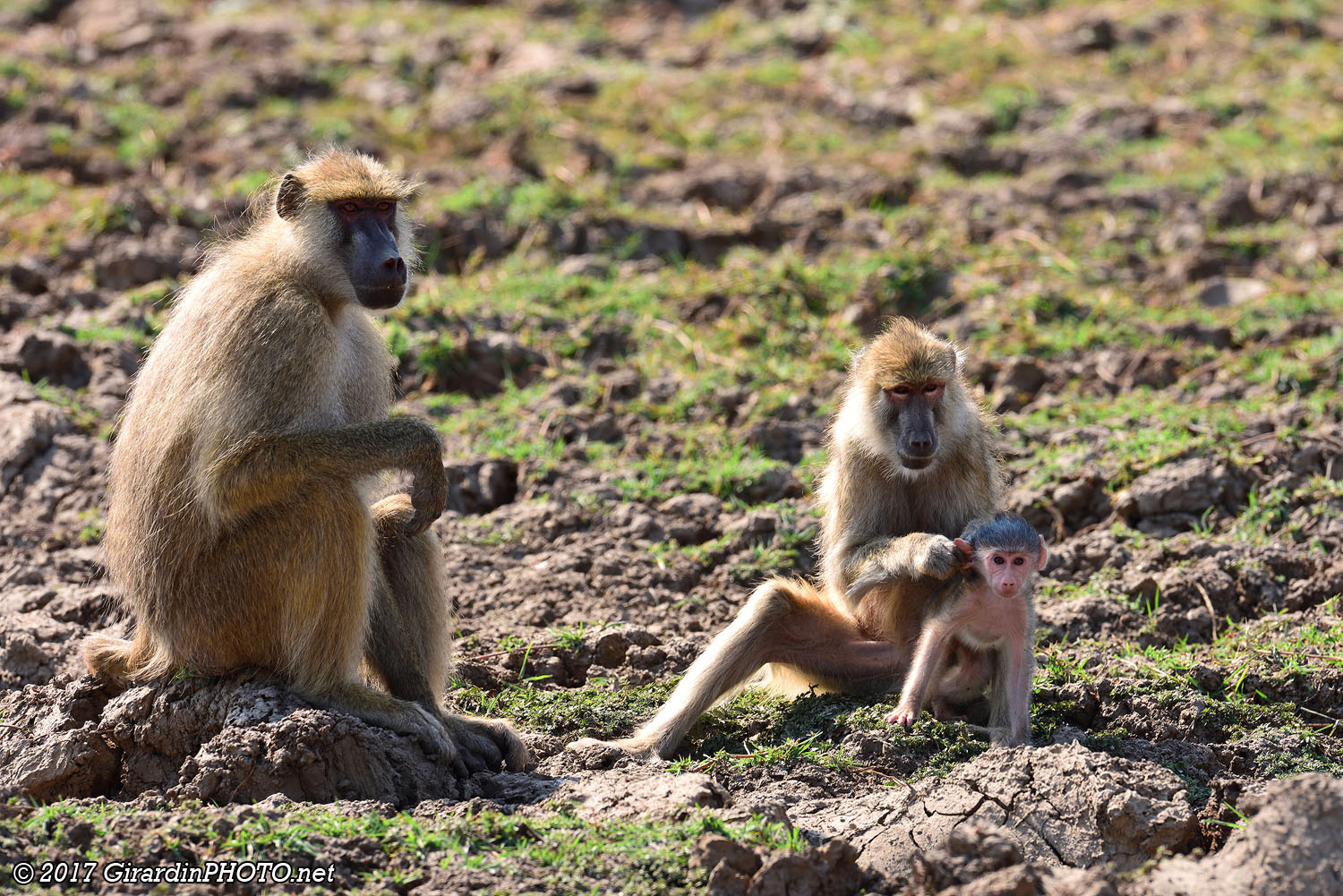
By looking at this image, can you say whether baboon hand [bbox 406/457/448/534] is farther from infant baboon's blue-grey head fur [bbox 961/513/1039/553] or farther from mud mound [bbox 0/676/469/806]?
infant baboon's blue-grey head fur [bbox 961/513/1039/553]

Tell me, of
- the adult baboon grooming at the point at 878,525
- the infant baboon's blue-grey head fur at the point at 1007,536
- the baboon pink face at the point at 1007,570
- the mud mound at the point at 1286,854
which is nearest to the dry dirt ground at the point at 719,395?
the mud mound at the point at 1286,854

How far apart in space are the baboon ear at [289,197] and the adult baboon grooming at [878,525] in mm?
2106

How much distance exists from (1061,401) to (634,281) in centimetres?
271

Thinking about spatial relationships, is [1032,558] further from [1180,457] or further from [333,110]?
[333,110]

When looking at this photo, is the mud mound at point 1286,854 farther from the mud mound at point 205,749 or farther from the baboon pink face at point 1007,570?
the mud mound at point 205,749

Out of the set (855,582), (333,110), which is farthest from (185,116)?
(855,582)

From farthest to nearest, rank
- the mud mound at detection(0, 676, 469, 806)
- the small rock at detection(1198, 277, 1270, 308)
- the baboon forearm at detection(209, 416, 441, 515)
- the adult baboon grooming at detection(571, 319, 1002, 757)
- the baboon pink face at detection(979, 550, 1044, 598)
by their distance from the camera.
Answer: the small rock at detection(1198, 277, 1270, 308) < the adult baboon grooming at detection(571, 319, 1002, 757) < the baboon pink face at detection(979, 550, 1044, 598) < the baboon forearm at detection(209, 416, 441, 515) < the mud mound at detection(0, 676, 469, 806)

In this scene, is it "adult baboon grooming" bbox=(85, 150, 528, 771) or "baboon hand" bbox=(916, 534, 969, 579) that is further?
"baboon hand" bbox=(916, 534, 969, 579)

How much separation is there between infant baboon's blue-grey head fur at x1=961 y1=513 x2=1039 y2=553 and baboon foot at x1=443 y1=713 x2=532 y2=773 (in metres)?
1.67

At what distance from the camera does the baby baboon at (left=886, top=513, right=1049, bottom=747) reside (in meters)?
4.73

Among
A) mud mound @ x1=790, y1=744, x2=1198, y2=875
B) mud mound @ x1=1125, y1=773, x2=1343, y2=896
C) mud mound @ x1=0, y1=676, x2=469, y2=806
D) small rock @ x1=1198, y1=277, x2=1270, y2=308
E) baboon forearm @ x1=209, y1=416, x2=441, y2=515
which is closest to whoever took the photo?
mud mound @ x1=1125, y1=773, x2=1343, y2=896

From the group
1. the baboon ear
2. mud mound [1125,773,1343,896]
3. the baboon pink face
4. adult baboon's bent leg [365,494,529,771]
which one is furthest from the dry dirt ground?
the baboon ear

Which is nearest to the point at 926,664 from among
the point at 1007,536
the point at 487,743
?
the point at 1007,536

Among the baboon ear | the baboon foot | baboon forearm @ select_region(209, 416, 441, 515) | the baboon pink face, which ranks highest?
A: the baboon ear
